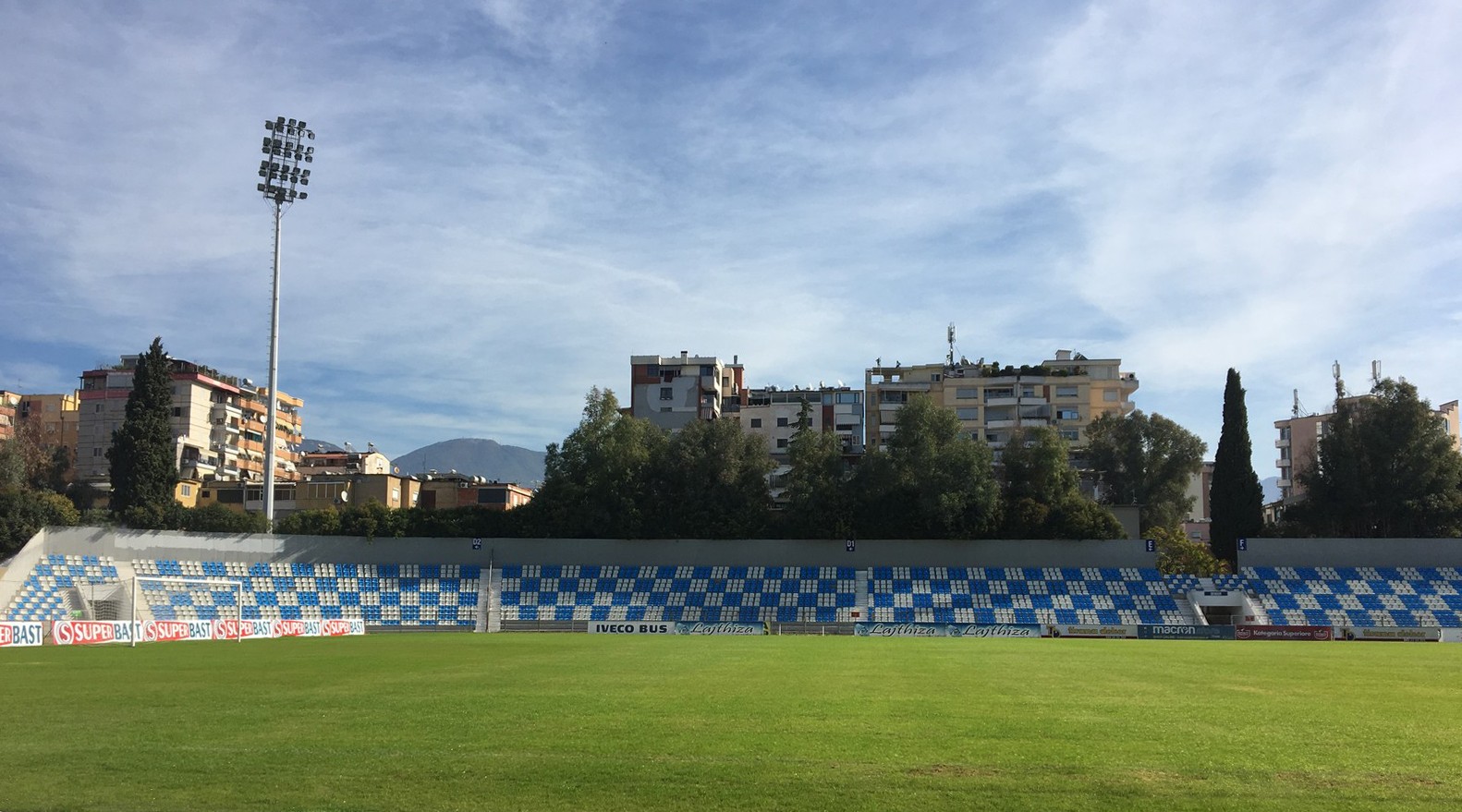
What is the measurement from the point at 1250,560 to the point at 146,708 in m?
69.7

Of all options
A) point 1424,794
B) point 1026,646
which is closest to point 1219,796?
point 1424,794

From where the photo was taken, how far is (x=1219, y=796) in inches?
426

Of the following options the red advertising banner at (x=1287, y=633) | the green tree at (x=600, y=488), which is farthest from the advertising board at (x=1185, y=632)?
the green tree at (x=600, y=488)

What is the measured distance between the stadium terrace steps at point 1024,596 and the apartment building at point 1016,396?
27.9 m

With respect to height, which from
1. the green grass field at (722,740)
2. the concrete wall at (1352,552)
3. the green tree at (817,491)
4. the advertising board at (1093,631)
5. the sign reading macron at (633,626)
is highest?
the green tree at (817,491)

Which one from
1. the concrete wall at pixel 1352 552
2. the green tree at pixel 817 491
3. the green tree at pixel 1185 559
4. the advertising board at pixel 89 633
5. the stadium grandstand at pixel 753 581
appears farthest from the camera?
the green tree at pixel 817 491

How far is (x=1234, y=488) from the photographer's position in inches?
2936

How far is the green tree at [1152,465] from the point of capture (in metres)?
86.8

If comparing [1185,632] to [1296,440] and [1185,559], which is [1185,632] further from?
[1296,440]

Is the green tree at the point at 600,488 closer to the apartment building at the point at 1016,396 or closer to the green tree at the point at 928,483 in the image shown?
the green tree at the point at 928,483

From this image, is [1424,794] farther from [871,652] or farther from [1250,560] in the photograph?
[1250,560]

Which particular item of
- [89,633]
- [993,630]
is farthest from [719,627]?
[89,633]

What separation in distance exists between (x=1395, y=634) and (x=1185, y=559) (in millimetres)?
15043

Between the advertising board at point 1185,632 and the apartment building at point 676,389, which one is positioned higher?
the apartment building at point 676,389
